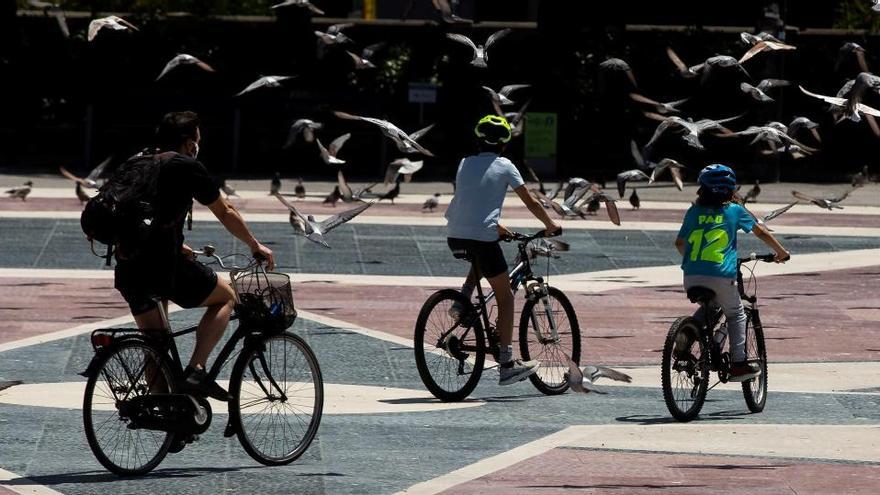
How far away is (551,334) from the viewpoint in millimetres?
11984

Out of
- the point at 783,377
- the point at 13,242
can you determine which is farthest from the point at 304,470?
the point at 13,242

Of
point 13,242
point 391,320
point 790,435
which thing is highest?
point 790,435

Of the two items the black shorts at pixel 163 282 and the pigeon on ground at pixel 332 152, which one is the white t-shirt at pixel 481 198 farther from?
the pigeon on ground at pixel 332 152

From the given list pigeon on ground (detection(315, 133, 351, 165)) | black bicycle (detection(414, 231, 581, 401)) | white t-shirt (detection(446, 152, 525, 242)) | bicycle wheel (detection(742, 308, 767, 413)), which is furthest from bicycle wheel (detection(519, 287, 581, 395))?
pigeon on ground (detection(315, 133, 351, 165))

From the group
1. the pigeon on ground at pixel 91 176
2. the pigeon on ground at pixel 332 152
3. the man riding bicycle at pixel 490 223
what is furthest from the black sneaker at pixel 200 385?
the pigeon on ground at pixel 91 176

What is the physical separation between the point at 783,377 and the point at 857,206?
16766 mm

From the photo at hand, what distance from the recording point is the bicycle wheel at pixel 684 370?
10492mm

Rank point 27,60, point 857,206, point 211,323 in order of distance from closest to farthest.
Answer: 1. point 211,323
2. point 857,206
3. point 27,60

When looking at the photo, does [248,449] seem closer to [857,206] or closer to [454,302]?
[454,302]

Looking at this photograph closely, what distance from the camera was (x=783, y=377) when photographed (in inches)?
496

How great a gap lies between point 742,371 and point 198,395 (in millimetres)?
3641

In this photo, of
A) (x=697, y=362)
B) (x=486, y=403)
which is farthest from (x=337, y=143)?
(x=697, y=362)

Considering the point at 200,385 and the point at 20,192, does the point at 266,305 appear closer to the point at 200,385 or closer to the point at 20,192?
the point at 200,385

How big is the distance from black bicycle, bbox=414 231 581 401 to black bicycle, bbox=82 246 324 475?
2076mm
